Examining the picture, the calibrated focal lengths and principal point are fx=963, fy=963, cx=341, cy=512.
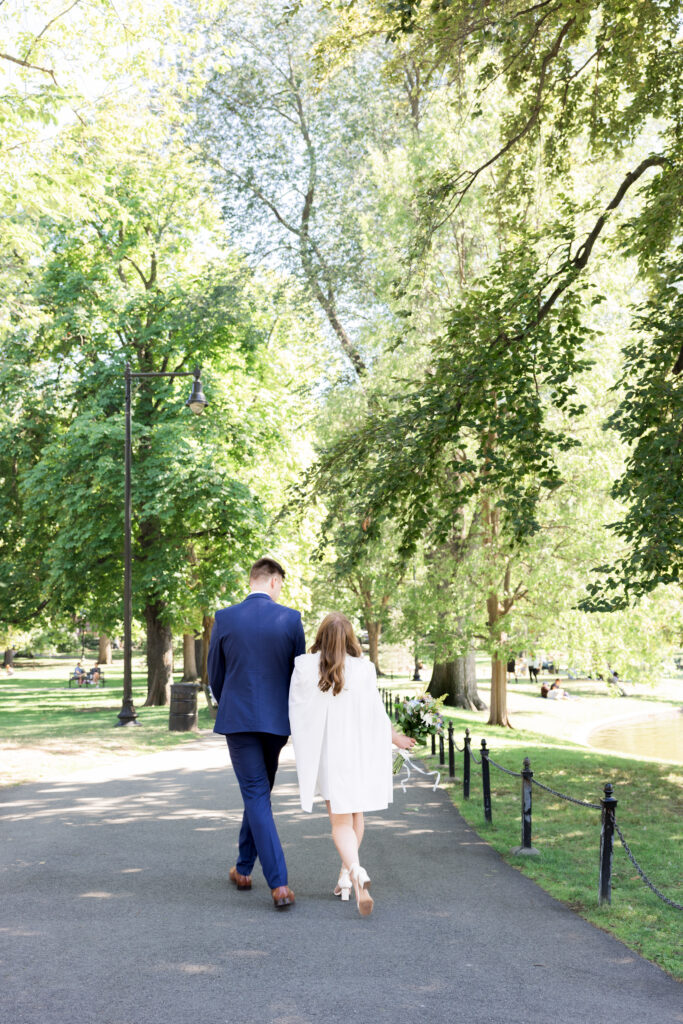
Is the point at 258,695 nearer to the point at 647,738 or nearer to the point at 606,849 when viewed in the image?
the point at 606,849

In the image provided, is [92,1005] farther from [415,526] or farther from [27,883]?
[415,526]

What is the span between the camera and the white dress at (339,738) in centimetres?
624

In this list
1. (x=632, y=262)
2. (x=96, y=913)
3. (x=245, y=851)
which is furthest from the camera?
(x=632, y=262)

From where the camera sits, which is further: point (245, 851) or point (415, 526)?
point (415, 526)

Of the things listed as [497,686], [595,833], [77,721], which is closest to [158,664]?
[77,721]

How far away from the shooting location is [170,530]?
25.6 metres

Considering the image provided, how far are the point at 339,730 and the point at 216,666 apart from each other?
3.14 feet

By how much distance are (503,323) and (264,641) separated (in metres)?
6.99

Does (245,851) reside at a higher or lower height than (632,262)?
lower

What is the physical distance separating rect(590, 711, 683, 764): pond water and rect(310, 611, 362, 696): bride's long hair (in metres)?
19.2

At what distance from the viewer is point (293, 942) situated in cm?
538

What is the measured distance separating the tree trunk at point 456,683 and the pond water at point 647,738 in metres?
3.92

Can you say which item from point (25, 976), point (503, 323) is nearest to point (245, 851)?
A: point (25, 976)

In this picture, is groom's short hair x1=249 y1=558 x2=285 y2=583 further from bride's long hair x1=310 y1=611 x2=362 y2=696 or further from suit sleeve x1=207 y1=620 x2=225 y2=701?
bride's long hair x1=310 y1=611 x2=362 y2=696
